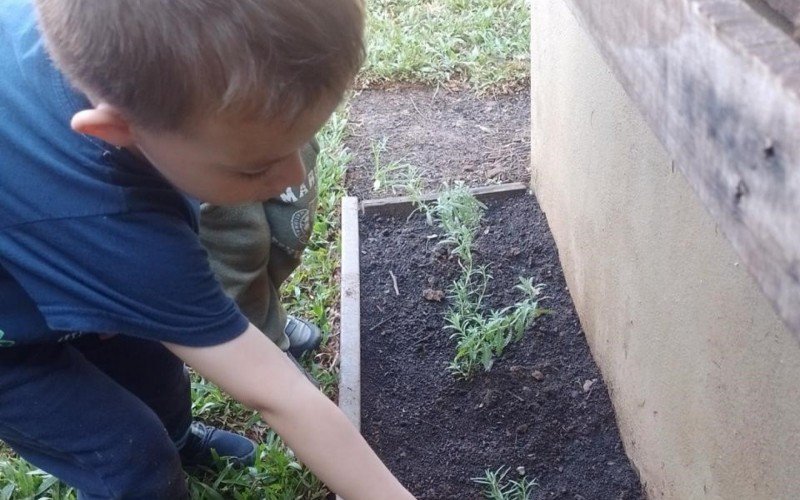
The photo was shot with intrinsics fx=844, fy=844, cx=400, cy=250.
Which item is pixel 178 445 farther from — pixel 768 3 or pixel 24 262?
pixel 768 3

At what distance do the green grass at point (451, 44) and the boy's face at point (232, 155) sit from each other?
3.02m

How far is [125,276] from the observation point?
4.20 ft

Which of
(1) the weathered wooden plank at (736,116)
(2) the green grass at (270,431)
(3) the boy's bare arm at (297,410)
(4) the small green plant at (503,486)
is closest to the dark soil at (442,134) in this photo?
(2) the green grass at (270,431)

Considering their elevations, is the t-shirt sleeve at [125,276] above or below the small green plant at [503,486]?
above

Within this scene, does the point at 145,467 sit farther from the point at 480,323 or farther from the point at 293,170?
the point at 480,323

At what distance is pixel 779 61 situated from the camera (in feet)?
2.42

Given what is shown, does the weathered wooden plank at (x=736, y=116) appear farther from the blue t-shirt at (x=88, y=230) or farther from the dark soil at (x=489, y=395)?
the dark soil at (x=489, y=395)

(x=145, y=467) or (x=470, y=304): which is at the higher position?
(x=145, y=467)

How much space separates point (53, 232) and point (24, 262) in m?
0.10

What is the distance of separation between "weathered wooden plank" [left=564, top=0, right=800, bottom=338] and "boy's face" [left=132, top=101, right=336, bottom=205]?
458 mm

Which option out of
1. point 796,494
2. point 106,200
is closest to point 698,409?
point 796,494

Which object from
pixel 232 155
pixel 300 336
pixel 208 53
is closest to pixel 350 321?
pixel 300 336

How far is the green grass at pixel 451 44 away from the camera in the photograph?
426cm

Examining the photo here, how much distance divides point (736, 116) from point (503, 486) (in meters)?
1.50
